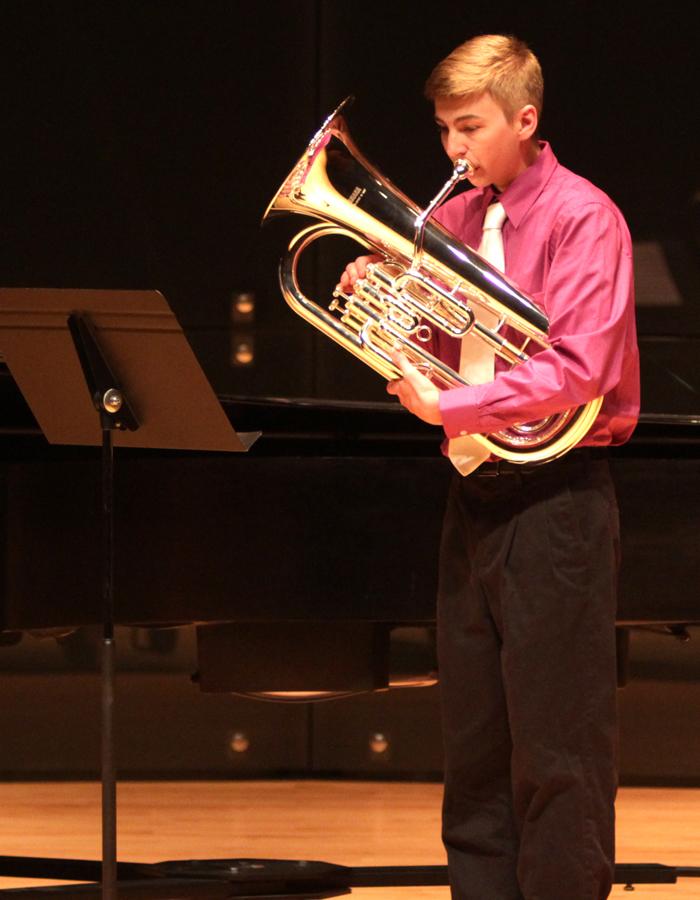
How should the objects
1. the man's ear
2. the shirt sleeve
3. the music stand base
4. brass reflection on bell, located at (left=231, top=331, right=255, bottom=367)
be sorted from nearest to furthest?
the shirt sleeve
the man's ear
the music stand base
brass reflection on bell, located at (left=231, top=331, right=255, bottom=367)

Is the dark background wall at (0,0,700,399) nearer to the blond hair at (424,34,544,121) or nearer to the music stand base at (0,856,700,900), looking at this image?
the music stand base at (0,856,700,900)

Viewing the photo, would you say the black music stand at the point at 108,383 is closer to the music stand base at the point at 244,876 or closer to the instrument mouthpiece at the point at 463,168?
the music stand base at the point at 244,876

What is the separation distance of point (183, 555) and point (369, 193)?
1090 mm

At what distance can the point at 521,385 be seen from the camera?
202 cm

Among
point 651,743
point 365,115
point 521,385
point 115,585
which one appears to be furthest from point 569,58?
point 521,385

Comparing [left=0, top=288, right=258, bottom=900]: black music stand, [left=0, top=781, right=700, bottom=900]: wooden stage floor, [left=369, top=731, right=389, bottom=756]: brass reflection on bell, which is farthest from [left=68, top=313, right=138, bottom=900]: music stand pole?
[left=369, top=731, right=389, bottom=756]: brass reflection on bell

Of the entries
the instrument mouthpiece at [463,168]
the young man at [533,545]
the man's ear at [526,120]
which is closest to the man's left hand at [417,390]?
the young man at [533,545]

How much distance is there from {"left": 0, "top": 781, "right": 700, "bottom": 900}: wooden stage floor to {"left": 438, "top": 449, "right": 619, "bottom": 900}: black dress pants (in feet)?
3.25

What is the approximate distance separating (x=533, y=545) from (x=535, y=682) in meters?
0.20

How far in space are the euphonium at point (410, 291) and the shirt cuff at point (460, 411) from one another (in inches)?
1.9

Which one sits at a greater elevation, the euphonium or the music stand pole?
the euphonium

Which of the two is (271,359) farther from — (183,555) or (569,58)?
(183,555)

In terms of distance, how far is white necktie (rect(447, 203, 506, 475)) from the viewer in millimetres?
2137

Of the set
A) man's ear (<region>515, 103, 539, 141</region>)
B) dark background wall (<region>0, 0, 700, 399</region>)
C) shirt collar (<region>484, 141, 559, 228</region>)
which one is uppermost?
dark background wall (<region>0, 0, 700, 399</region>)
